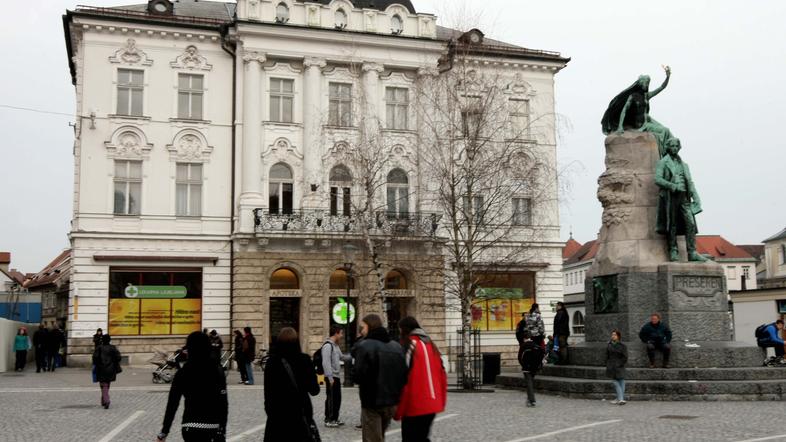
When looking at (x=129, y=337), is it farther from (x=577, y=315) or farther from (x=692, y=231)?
(x=577, y=315)

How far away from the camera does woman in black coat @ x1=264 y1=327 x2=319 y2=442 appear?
7.88m

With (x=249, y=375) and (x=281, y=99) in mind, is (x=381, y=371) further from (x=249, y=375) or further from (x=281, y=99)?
(x=281, y=99)

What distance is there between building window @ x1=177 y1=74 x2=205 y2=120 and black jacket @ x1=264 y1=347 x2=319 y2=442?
99.1ft

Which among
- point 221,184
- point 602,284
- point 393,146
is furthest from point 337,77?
point 602,284

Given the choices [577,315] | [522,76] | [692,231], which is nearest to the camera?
[692,231]

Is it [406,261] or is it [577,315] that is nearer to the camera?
[406,261]

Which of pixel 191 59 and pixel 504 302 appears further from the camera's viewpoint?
pixel 504 302

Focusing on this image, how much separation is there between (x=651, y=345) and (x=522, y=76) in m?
25.7

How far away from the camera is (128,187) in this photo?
35.9 metres

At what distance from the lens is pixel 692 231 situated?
61.2 feet

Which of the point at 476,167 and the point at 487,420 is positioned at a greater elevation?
the point at 476,167

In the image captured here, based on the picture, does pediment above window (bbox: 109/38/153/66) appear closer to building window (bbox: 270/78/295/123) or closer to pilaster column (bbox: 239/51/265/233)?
pilaster column (bbox: 239/51/265/233)

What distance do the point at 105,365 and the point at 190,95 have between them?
834 inches

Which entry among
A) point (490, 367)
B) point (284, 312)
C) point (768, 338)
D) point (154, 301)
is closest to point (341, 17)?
point (284, 312)
